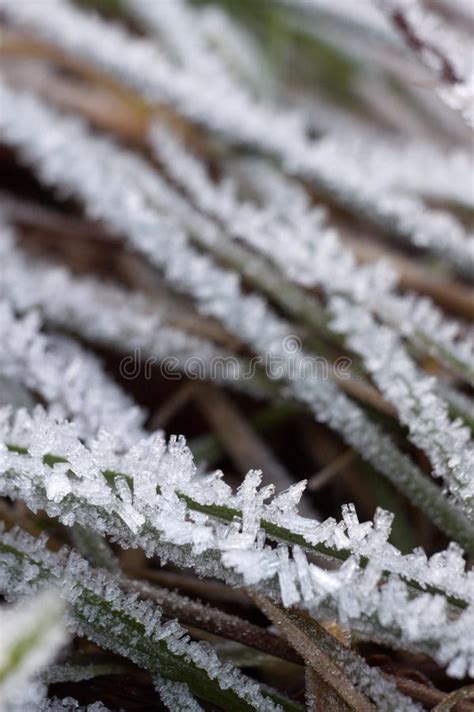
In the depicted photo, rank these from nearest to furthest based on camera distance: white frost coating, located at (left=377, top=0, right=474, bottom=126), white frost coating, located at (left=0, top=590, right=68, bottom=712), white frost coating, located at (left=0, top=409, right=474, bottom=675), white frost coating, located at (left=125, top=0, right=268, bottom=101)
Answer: white frost coating, located at (left=0, top=590, right=68, bottom=712) → white frost coating, located at (left=0, top=409, right=474, bottom=675) → white frost coating, located at (left=377, top=0, right=474, bottom=126) → white frost coating, located at (left=125, top=0, right=268, bottom=101)

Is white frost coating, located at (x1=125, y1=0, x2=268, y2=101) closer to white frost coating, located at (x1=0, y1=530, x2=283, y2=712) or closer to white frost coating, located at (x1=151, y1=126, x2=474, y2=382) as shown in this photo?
white frost coating, located at (x1=151, y1=126, x2=474, y2=382)

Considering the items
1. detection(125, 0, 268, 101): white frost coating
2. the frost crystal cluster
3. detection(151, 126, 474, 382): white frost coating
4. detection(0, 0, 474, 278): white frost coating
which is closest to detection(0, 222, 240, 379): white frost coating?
the frost crystal cluster

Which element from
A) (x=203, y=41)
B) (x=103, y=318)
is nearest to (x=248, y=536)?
(x=103, y=318)

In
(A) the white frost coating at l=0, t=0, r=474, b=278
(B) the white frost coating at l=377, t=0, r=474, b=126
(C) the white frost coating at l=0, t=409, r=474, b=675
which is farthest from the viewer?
(A) the white frost coating at l=0, t=0, r=474, b=278

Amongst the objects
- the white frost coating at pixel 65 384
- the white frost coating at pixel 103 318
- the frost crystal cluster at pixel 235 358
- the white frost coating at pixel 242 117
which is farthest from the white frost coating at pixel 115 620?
the white frost coating at pixel 242 117

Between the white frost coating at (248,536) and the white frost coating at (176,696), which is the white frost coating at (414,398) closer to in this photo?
the white frost coating at (248,536)

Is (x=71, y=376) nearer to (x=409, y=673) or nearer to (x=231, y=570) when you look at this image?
(x=231, y=570)
